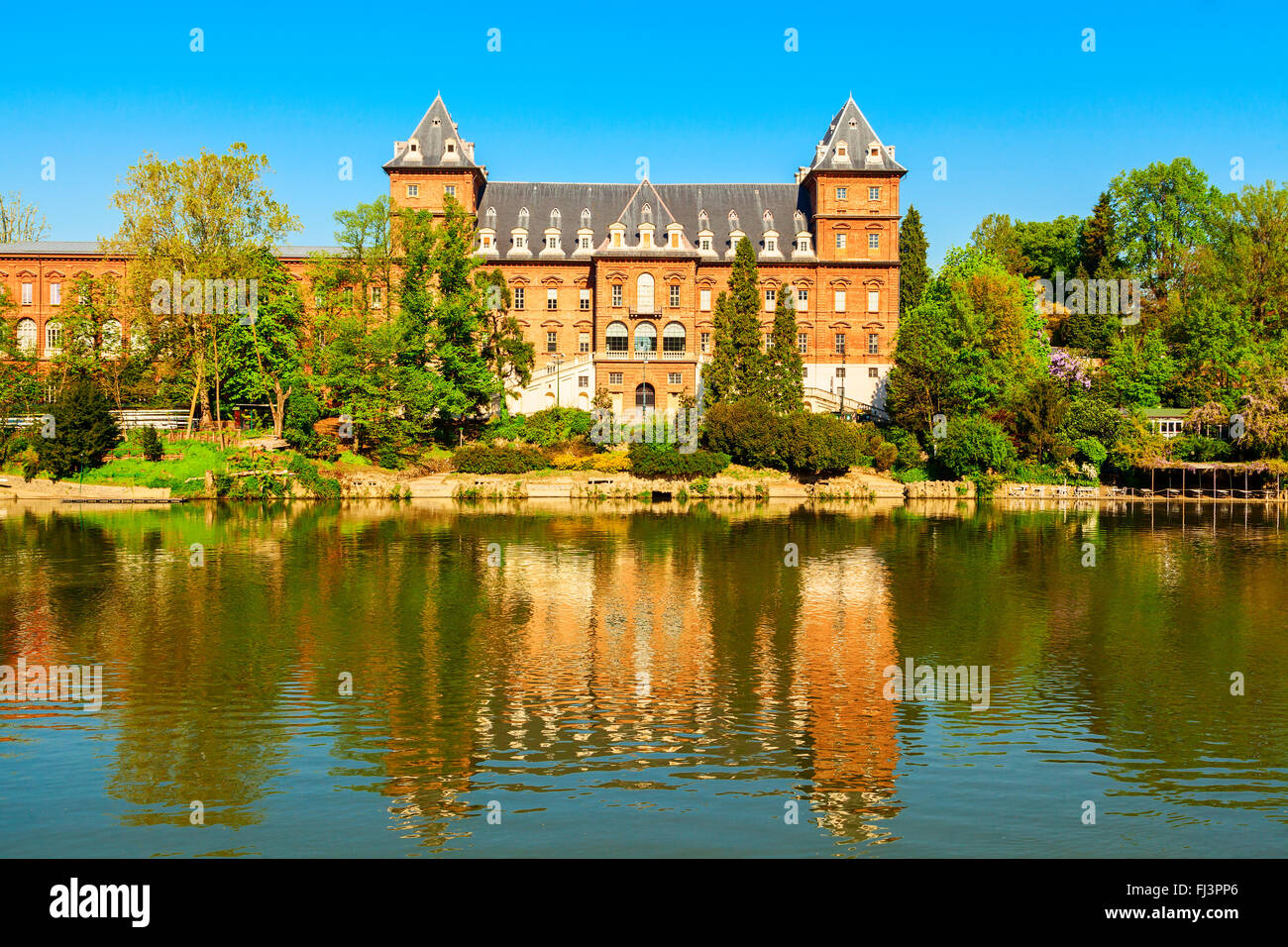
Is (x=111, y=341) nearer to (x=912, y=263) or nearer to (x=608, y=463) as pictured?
(x=608, y=463)

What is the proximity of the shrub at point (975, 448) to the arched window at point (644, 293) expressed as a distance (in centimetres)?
2424

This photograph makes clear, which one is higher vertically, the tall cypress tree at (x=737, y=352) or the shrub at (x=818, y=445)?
the tall cypress tree at (x=737, y=352)

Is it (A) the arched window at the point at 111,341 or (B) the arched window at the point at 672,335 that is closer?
(A) the arched window at the point at 111,341

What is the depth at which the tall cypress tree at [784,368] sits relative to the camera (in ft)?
205

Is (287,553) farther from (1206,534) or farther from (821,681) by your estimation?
(1206,534)

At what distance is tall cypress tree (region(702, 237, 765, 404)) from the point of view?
63.1m

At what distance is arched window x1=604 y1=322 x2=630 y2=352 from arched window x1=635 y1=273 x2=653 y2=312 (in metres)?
1.81

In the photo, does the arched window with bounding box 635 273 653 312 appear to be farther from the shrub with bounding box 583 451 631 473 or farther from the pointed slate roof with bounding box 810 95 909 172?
the shrub with bounding box 583 451 631 473

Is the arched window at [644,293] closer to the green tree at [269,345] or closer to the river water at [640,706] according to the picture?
the green tree at [269,345]

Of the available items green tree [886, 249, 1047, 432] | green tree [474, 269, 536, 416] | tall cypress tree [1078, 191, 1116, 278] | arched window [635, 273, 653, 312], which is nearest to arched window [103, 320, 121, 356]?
green tree [474, 269, 536, 416]

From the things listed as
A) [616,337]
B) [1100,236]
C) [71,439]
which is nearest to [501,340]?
[616,337]

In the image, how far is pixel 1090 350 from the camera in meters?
71.4

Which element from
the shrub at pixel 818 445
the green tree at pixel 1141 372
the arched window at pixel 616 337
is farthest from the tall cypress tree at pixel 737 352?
the green tree at pixel 1141 372
